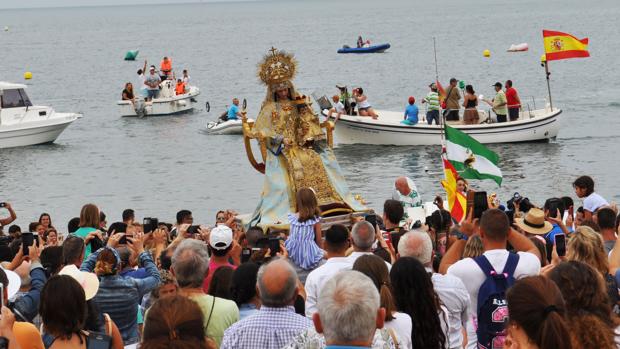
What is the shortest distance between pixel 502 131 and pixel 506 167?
6.09 feet

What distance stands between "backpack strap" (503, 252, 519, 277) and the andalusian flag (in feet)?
35.2

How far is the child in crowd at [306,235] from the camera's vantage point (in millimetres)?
10703

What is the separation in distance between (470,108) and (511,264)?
987 inches

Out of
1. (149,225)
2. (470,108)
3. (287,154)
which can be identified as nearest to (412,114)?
(470,108)

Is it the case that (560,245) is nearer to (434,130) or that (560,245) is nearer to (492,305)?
(492,305)

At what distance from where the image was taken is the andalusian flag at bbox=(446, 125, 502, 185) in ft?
60.2

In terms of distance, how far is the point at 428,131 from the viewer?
33906 mm

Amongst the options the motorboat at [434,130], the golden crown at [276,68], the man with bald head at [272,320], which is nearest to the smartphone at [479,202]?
the man with bald head at [272,320]

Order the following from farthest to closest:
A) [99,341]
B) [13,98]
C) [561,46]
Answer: [13,98] → [561,46] → [99,341]

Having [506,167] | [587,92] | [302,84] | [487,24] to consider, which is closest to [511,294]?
[506,167]

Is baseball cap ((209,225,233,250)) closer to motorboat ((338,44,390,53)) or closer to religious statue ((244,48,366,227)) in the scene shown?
religious statue ((244,48,366,227))

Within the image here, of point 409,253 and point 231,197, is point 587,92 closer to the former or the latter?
point 231,197

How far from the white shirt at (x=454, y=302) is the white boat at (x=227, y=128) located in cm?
3372

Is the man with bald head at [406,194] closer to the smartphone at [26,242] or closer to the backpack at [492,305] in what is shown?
the smartphone at [26,242]
